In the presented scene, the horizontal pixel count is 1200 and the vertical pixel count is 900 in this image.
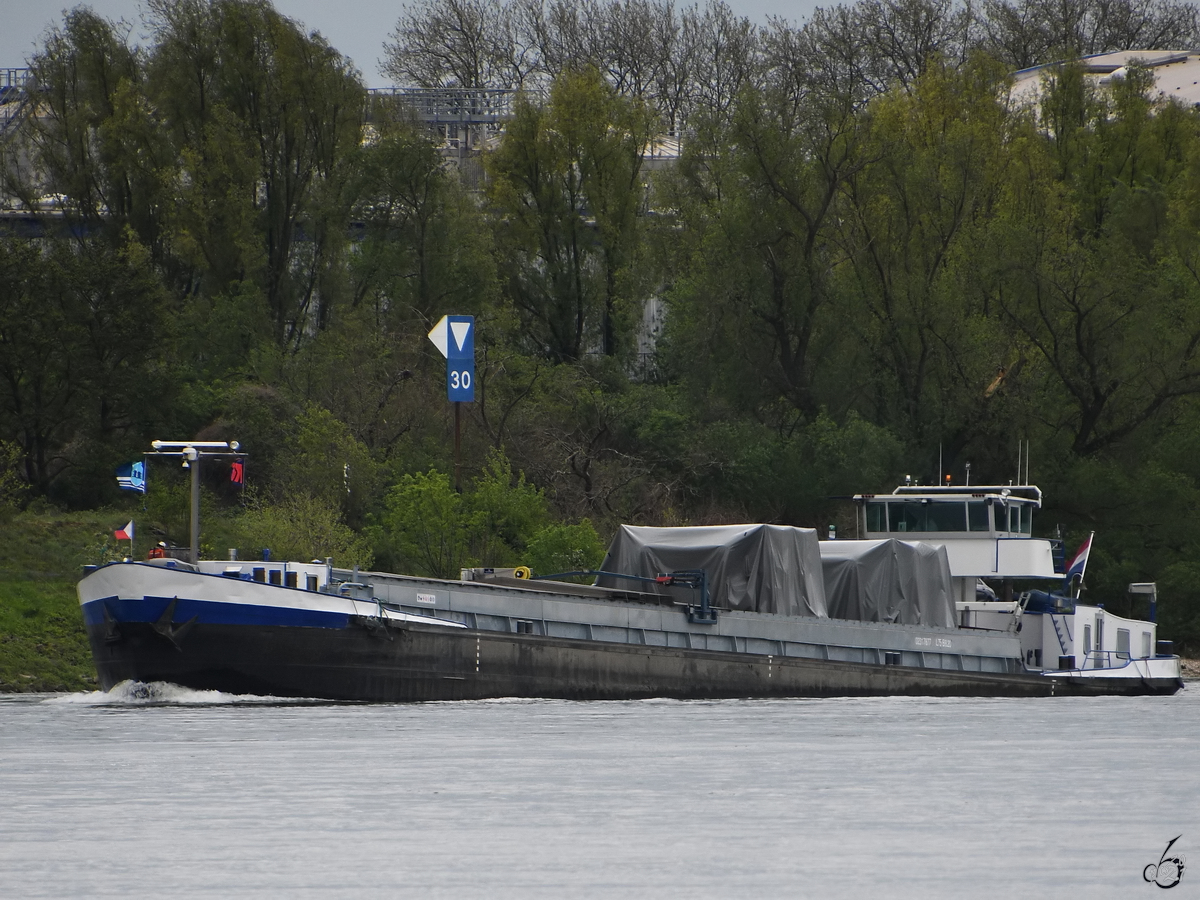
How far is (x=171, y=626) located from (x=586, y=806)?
16715 millimetres

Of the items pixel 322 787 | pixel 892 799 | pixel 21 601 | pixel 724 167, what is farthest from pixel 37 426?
pixel 892 799

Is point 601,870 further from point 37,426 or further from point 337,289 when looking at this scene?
point 337,289

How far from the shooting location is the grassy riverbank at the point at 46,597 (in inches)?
1780

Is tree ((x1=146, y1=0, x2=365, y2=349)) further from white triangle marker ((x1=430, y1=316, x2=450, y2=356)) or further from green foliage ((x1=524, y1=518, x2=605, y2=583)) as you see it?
green foliage ((x1=524, y1=518, x2=605, y2=583))

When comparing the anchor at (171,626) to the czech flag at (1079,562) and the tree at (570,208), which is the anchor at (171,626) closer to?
the czech flag at (1079,562)

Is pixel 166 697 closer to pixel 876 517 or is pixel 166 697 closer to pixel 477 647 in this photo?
pixel 477 647

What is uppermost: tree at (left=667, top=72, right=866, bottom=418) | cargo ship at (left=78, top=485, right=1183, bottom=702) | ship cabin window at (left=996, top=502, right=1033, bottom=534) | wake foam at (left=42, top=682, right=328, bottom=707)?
tree at (left=667, top=72, right=866, bottom=418)

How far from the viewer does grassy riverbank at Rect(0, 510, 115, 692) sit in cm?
4522

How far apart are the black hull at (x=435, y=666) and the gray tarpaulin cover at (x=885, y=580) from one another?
5.45 feet

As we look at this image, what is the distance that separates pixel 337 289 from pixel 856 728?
39483 mm

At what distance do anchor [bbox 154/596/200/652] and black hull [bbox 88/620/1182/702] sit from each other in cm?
5

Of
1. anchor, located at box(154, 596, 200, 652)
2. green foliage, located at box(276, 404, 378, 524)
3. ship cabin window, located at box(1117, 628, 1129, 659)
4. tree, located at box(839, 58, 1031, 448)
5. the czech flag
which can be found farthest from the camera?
tree, located at box(839, 58, 1031, 448)

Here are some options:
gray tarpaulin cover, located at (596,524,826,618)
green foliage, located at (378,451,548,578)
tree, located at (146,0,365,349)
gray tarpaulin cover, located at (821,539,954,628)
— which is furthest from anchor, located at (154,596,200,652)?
tree, located at (146,0,365,349)

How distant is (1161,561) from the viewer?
60625 millimetres
